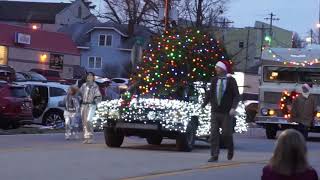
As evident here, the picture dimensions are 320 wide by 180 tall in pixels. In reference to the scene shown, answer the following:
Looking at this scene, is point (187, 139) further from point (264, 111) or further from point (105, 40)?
point (105, 40)

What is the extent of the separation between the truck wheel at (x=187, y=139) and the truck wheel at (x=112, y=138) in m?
1.41

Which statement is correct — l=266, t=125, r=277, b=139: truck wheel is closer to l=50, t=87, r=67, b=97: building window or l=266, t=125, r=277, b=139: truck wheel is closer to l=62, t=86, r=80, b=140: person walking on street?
l=50, t=87, r=67, b=97: building window

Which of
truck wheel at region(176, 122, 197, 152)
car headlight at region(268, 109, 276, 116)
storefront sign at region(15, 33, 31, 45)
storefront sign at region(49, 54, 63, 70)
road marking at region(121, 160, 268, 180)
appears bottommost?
road marking at region(121, 160, 268, 180)

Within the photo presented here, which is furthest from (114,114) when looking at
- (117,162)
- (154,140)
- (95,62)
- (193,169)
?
(95,62)

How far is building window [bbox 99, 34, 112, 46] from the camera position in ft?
247

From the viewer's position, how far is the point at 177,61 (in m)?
17.6

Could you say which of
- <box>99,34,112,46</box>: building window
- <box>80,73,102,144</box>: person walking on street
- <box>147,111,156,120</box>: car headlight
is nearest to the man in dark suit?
<box>147,111,156,120</box>: car headlight

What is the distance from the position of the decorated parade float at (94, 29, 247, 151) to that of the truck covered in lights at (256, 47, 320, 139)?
5.55m

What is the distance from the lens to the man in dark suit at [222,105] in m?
13.2

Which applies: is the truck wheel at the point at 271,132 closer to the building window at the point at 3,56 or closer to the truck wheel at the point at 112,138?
the truck wheel at the point at 112,138

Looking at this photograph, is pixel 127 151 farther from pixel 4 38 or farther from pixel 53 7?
pixel 53 7

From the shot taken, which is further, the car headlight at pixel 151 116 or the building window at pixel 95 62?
the building window at pixel 95 62

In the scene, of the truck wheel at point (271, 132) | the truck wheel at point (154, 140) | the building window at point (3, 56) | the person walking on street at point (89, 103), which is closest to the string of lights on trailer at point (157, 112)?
the person walking on street at point (89, 103)

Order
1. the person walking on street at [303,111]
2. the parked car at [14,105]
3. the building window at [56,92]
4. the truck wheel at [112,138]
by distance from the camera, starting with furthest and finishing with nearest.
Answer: the building window at [56,92], the parked car at [14,105], the truck wheel at [112,138], the person walking on street at [303,111]
